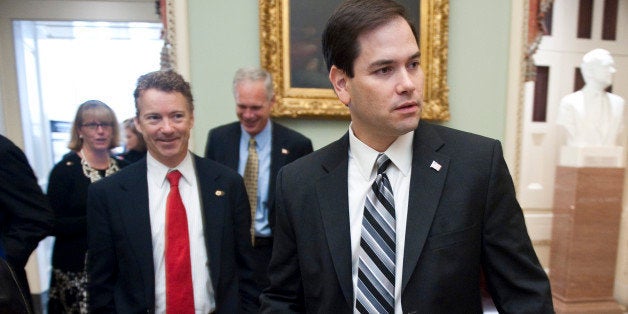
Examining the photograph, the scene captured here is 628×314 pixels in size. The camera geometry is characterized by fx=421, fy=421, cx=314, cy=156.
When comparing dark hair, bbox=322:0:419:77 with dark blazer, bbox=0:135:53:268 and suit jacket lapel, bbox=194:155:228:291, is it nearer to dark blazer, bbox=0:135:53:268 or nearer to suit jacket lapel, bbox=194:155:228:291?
suit jacket lapel, bbox=194:155:228:291

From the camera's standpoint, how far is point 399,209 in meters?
1.25

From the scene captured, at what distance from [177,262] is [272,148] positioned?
120 centimetres

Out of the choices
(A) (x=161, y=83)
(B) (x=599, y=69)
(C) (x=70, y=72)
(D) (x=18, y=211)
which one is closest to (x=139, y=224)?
(A) (x=161, y=83)

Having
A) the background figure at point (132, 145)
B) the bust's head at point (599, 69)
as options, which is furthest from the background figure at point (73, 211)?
the bust's head at point (599, 69)

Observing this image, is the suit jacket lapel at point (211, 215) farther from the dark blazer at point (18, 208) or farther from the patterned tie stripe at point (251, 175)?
the dark blazer at point (18, 208)

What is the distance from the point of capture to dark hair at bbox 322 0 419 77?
119cm

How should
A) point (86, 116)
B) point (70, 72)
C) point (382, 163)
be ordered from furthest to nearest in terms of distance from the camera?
point (70, 72), point (86, 116), point (382, 163)

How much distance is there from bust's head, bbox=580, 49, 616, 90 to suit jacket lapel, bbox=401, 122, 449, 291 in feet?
12.6

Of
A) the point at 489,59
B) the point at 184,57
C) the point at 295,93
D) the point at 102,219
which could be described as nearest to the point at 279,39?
the point at 295,93

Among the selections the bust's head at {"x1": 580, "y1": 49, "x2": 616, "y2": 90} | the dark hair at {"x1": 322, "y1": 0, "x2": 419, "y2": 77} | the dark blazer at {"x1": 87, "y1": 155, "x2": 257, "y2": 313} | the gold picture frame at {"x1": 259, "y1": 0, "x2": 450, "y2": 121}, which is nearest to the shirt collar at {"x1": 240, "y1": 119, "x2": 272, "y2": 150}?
the gold picture frame at {"x1": 259, "y1": 0, "x2": 450, "y2": 121}

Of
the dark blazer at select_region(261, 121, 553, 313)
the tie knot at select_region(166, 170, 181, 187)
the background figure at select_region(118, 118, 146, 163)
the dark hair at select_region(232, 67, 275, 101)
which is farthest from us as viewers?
the background figure at select_region(118, 118, 146, 163)

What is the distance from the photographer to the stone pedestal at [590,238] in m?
4.20

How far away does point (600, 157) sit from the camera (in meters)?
4.20

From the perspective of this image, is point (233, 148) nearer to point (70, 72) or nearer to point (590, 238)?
point (70, 72)
